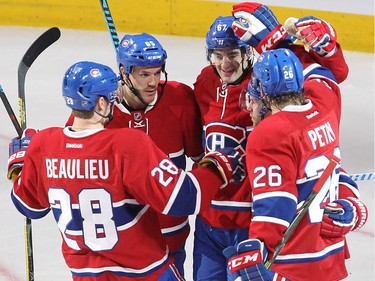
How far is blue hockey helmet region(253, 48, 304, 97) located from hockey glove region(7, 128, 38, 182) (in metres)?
0.83

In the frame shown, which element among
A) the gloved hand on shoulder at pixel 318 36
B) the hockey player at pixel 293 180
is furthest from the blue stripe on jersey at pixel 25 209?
the gloved hand on shoulder at pixel 318 36

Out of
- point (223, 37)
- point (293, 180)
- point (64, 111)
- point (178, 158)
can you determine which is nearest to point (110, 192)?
point (293, 180)

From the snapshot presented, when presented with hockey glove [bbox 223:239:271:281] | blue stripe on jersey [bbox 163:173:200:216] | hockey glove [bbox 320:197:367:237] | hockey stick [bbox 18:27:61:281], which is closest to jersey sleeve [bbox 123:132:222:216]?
blue stripe on jersey [bbox 163:173:200:216]

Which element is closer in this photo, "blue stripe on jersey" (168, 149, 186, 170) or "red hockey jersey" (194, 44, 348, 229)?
"red hockey jersey" (194, 44, 348, 229)

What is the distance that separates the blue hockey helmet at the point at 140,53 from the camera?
3.07 meters

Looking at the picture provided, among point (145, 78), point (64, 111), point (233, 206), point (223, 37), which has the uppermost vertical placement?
point (223, 37)

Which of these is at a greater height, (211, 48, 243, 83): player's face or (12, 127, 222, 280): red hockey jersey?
(211, 48, 243, 83): player's face

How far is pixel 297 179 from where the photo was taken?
2621 mm

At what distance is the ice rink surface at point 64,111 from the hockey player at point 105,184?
1.31 meters

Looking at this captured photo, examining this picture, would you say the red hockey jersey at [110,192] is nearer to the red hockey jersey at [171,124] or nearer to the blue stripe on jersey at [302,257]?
the blue stripe on jersey at [302,257]

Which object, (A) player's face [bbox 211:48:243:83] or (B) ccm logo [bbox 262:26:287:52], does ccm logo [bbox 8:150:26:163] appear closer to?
(A) player's face [bbox 211:48:243:83]

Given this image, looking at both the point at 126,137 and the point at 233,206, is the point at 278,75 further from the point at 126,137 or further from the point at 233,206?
the point at 233,206

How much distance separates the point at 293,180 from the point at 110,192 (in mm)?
538

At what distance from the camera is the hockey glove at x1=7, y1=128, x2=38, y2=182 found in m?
3.00
